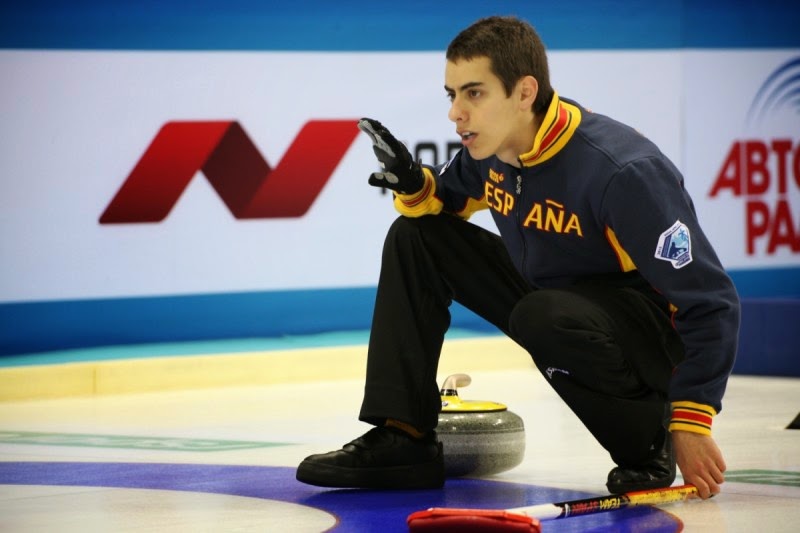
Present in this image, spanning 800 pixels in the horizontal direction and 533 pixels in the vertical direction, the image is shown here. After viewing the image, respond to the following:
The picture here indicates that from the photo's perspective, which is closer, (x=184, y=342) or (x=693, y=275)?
(x=693, y=275)

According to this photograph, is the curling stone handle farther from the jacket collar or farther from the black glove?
the jacket collar

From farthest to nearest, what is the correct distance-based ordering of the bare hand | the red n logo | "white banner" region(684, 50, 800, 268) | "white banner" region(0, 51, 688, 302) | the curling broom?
"white banner" region(684, 50, 800, 268)
the red n logo
"white banner" region(0, 51, 688, 302)
the bare hand
the curling broom

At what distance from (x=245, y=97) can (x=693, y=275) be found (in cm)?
384

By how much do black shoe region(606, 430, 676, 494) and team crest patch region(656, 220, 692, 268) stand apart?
419mm

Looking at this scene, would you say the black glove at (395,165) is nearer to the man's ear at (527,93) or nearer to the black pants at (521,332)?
the black pants at (521,332)

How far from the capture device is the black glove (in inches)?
120

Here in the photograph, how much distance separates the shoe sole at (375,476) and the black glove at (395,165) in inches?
23.3

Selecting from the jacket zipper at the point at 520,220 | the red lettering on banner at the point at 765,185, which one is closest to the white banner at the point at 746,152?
the red lettering on banner at the point at 765,185

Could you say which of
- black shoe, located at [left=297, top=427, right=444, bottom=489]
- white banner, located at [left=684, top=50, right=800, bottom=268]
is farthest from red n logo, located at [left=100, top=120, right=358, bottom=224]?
black shoe, located at [left=297, top=427, right=444, bottom=489]

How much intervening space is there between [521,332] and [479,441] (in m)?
0.46

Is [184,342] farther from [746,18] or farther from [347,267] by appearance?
[746,18]

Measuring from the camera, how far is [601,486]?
305 cm

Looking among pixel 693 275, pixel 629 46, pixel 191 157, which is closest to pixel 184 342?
pixel 191 157

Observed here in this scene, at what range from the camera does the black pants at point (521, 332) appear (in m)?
2.80
